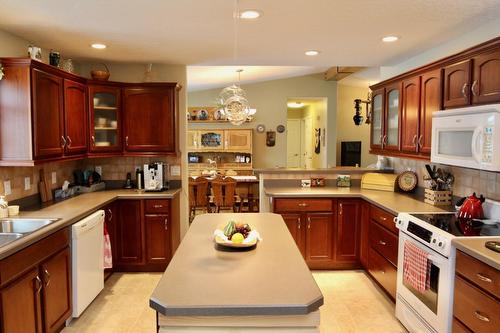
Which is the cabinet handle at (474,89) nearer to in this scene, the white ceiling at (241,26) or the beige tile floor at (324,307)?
the white ceiling at (241,26)

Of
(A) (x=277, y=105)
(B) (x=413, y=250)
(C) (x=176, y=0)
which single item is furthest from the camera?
(A) (x=277, y=105)

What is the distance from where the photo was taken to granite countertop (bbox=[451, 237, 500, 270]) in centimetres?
189

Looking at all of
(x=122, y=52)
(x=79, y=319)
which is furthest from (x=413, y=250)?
(x=122, y=52)

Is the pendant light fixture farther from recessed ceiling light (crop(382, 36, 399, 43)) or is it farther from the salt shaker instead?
the salt shaker

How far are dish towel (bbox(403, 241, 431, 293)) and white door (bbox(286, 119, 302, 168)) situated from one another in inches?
315

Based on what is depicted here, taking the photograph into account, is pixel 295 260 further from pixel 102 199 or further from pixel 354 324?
pixel 102 199

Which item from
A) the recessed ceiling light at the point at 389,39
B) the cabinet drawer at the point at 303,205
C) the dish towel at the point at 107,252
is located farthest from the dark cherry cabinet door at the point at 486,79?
the dish towel at the point at 107,252

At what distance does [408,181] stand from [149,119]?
9.32 ft

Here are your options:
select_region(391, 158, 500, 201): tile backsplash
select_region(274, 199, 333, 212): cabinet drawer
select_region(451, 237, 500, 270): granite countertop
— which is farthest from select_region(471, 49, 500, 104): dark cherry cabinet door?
select_region(274, 199, 333, 212): cabinet drawer

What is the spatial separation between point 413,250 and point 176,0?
231 centimetres

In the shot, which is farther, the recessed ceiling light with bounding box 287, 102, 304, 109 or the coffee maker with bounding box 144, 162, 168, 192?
the recessed ceiling light with bounding box 287, 102, 304, 109

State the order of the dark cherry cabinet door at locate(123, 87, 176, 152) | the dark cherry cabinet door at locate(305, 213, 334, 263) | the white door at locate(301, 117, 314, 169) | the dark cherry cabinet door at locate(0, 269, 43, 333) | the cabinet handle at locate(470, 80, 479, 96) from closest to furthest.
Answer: the dark cherry cabinet door at locate(0, 269, 43, 333), the cabinet handle at locate(470, 80, 479, 96), the dark cherry cabinet door at locate(305, 213, 334, 263), the dark cherry cabinet door at locate(123, 87, 176, 152), the white door at locate(301, 117, 314, 169)

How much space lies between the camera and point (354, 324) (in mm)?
3021

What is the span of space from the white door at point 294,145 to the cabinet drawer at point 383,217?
7.09 m
